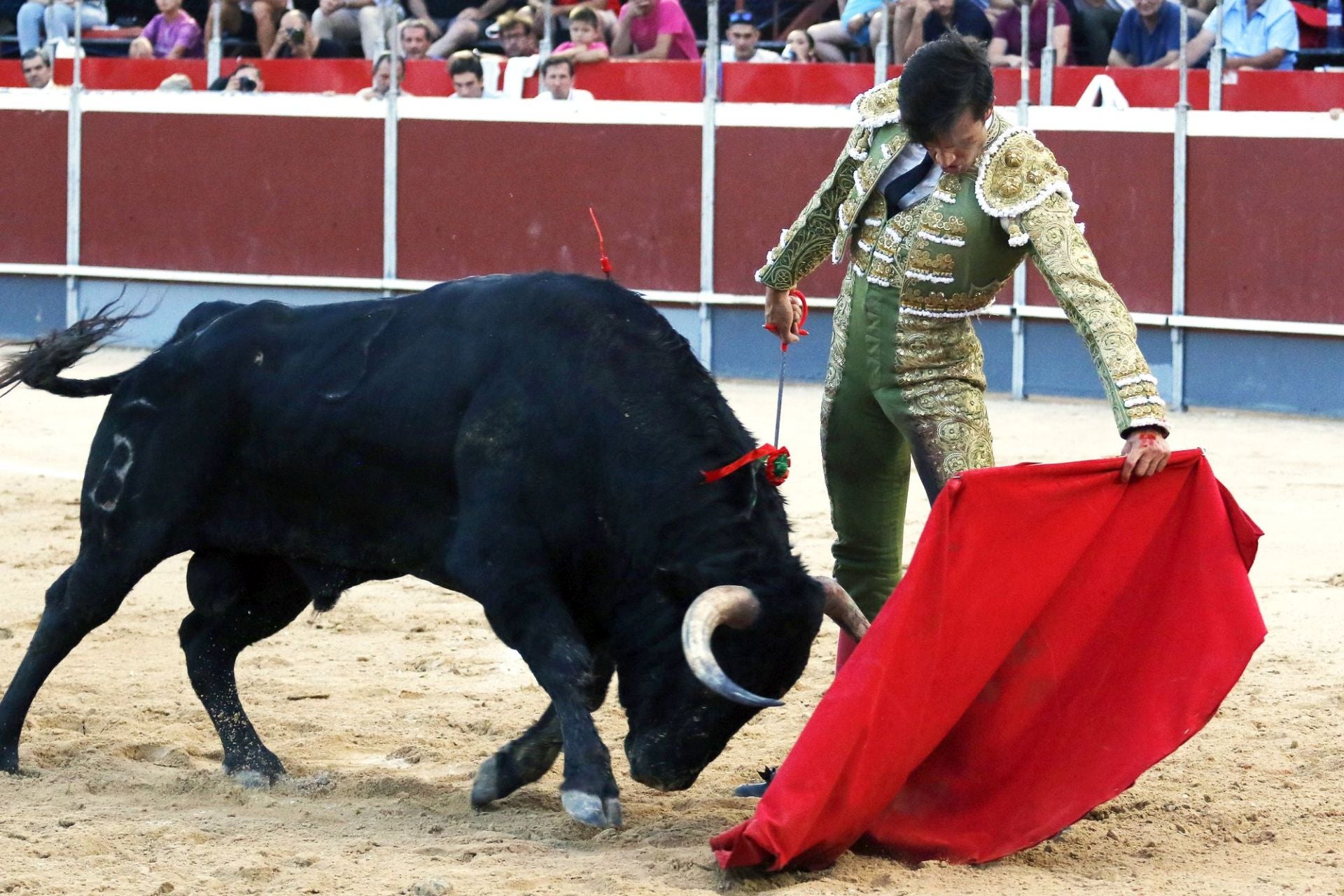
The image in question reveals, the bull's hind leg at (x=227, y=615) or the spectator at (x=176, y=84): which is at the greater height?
the spectator at (x=176, y=84)

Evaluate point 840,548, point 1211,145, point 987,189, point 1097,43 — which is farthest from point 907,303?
point 1097,43

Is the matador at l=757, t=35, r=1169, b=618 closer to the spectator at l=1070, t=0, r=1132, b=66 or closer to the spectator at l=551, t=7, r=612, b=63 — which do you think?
the spectator at l=1070, t=0, r=1132, b=66

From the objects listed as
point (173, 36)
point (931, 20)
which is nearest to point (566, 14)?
point (931, 20)

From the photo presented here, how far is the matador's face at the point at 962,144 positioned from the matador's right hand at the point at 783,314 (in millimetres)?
515

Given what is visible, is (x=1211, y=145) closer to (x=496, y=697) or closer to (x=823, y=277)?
(x=823, y=277)

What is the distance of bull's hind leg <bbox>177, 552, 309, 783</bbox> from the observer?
11.6 ft

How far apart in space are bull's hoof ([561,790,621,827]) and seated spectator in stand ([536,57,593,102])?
21.7 ft

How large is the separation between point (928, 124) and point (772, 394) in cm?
566

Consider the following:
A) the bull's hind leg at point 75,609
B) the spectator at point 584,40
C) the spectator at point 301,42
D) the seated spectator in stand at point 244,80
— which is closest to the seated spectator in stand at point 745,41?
the spectator at point 584,40

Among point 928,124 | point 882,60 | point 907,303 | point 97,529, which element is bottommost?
point 97,529

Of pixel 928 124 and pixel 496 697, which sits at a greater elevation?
pixel 928 124

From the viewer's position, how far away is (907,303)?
3066mm

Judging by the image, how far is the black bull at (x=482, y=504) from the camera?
297 centimetres

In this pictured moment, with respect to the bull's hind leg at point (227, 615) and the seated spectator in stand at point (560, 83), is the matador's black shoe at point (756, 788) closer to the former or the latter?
the bull's hind leg at point (227, 615)
